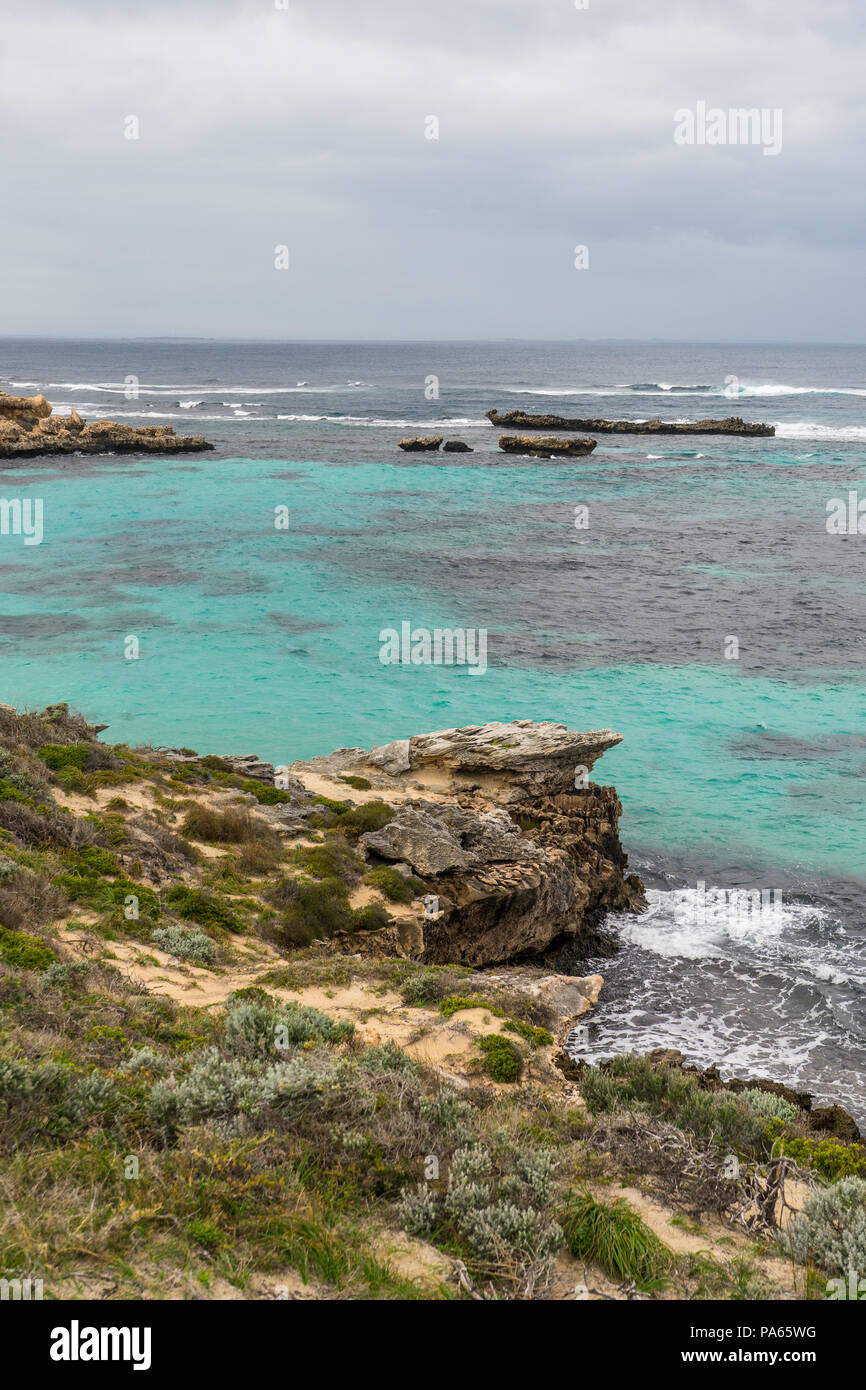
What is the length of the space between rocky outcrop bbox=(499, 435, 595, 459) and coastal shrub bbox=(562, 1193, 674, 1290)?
73167mm

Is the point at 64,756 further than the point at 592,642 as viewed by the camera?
No

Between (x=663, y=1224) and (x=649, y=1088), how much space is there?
2.65 metres

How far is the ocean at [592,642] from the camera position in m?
15.7

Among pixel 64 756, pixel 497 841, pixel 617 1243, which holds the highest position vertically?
pixel 64 756

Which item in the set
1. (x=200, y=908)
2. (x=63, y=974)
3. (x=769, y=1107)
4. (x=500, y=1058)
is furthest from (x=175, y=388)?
(x=769, y=1107)

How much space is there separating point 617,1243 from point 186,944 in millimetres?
7330

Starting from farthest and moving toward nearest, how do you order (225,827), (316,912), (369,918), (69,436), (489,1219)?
(69,436) → (225,827) → (369,918) → (316,912) → (489,1219)

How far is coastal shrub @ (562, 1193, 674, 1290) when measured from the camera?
19.2ft

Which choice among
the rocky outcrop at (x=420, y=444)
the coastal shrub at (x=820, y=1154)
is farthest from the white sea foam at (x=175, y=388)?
the coastal shrub at (x=820, y=1154)

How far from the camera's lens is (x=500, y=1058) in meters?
9.58

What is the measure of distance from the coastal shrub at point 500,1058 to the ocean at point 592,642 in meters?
3.41

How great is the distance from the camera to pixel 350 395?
120m

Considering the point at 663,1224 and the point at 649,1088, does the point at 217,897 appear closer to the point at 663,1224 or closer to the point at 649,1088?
the point at 649,1088

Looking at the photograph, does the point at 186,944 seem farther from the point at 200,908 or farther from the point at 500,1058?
the point at 500,1058
